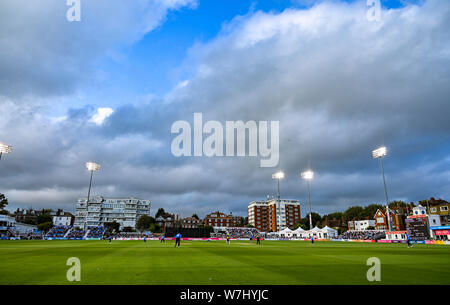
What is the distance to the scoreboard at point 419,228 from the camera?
70375 mm

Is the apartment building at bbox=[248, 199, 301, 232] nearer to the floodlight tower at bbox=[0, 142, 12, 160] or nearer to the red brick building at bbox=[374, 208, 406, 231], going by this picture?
the red brick building at bbox=[374, 208, 406, 231]

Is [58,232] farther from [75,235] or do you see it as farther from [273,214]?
[273,214]

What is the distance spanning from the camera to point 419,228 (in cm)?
7156

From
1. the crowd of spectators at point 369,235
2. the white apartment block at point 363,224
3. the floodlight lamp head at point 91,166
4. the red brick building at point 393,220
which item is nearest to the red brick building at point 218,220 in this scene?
the white apartment block at point 363,224

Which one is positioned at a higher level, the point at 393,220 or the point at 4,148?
the point at 4,148

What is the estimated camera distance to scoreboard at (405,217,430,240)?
7038 centimetres

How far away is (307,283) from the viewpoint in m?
9.27

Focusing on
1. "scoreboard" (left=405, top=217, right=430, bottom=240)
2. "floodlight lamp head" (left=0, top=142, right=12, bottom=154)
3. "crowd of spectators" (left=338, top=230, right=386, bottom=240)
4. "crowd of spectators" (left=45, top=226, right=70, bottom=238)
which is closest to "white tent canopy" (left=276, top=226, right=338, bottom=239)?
"crowd of spectators" (left=338, top=230, right=386, bottom=240)

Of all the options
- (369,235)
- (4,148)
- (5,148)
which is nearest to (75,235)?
(5,148)

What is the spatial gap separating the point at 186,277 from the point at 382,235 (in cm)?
7272

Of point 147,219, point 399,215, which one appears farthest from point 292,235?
point 147,219

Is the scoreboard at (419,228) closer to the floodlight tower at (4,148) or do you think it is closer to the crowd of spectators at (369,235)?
the crowd of spectators at (369,235)
